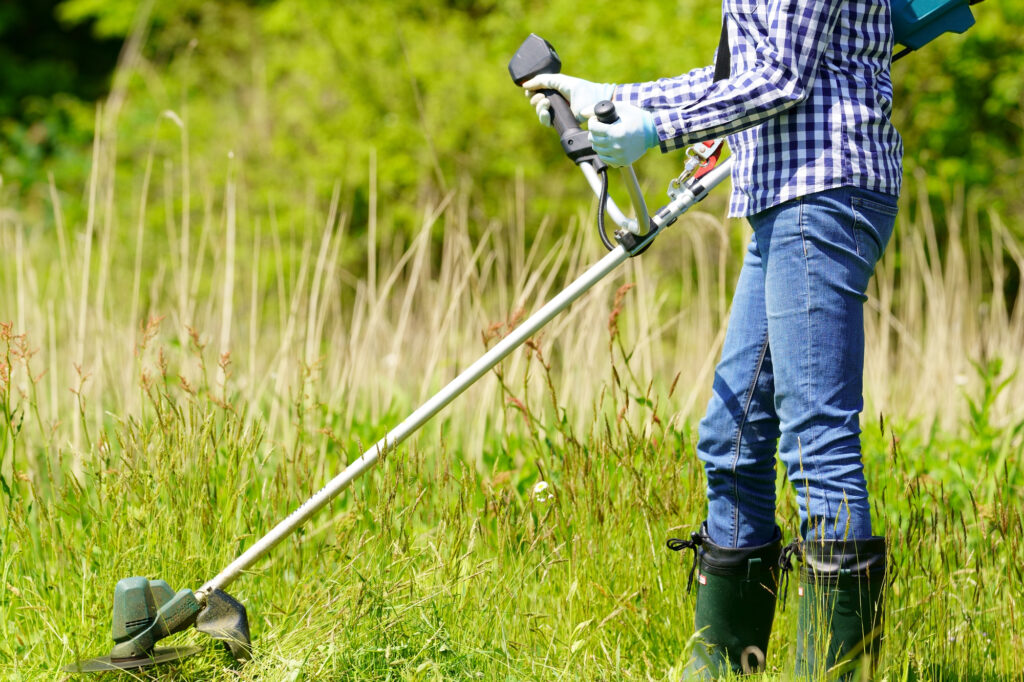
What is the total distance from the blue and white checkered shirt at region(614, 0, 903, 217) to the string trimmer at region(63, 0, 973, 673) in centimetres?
12

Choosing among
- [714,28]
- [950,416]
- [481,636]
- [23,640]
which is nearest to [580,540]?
[481,636]

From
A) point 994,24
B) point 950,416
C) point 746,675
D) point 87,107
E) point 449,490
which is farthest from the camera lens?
point 87,107

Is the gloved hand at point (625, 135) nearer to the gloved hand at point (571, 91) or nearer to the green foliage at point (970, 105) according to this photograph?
the gloved hand at point (571, 91)

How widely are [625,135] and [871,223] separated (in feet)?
1.47

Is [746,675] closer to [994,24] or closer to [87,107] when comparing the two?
[994,24]

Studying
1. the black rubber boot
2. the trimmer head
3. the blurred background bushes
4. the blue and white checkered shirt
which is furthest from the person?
the blurred background bushes

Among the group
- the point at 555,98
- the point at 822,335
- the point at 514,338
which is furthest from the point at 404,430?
the point at 822,335

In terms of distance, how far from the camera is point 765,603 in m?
2.04

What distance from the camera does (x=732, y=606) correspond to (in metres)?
2.02

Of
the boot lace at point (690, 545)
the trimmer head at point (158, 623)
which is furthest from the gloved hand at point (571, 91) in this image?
the trimmer head at point (158, 623)

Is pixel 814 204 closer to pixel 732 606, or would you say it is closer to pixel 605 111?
pixel 605 111

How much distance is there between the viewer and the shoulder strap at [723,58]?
6.03 ft

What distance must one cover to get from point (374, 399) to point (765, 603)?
163 centimetres

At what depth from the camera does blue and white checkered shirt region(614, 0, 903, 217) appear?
1.65 meters
